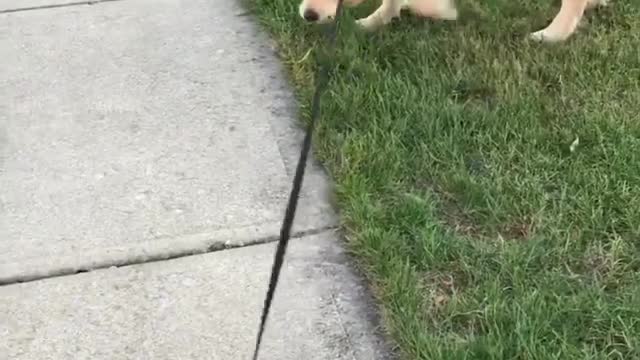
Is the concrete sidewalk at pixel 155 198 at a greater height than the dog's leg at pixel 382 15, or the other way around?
the dog's leg at pixel 382 15

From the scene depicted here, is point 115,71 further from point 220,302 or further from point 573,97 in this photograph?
point 573,97

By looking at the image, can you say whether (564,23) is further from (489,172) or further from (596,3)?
(489,172)

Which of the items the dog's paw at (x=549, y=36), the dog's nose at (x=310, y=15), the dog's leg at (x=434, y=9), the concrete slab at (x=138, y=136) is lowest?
the concrete slab at (x=138, y=136)

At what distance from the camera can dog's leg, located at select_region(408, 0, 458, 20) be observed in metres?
4.18

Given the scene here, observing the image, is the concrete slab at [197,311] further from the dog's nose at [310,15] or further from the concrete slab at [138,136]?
the dog's nose at [310,15]

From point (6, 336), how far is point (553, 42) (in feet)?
8.22

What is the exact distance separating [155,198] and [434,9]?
1.58 m

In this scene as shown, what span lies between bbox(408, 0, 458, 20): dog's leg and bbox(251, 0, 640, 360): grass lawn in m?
0.05

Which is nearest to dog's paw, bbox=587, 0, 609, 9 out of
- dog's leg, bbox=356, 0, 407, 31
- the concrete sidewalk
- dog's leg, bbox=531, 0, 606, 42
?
dog's leg, bbox=531, 0, 606, 42

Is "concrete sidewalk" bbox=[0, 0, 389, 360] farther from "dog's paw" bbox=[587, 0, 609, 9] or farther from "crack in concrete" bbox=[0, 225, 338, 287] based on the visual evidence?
"dog's paw" bbox=[587, 0, 609, 9]

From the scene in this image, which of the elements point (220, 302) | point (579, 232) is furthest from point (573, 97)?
point (220, 302)

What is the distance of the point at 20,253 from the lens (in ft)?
10.1

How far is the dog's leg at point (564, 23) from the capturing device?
4.12 m

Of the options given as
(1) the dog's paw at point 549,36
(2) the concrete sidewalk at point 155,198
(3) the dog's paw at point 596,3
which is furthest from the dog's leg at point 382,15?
(3) the dog's paw at point 596,3
